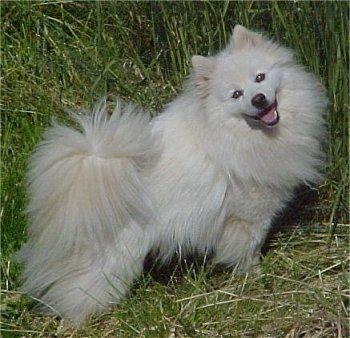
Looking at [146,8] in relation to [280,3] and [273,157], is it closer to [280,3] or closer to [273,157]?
[280,3]

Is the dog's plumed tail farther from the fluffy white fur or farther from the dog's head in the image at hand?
the dog's head

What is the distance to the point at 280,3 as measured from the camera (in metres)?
3.87

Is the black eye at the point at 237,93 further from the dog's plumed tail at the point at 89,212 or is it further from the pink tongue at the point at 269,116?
the dog's plumed tail at the point at 89,212

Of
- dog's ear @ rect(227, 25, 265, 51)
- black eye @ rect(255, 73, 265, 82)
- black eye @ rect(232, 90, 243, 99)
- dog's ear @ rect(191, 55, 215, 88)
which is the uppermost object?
dog's ear @ rect(227, 25, 265, 51)

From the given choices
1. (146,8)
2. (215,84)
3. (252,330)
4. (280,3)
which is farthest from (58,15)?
(252,330)

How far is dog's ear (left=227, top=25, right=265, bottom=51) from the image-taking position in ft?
11.2

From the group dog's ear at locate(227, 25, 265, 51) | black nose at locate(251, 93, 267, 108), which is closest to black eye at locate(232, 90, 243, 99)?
black nose at locate(251, 93, 267, 108)

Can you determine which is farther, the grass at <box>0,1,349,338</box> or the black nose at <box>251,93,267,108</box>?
the grass at <box>0,1,349,338</box>

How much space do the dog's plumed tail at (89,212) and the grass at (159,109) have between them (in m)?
0.11

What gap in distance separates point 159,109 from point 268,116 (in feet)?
3.45

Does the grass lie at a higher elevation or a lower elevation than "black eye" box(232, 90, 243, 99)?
lower

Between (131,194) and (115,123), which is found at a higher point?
(115,123)

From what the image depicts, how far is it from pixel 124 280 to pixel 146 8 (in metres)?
1.54

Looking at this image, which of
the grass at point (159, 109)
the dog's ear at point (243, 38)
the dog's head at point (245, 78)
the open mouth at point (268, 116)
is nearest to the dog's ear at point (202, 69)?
the dog's head at point (245, 78)
